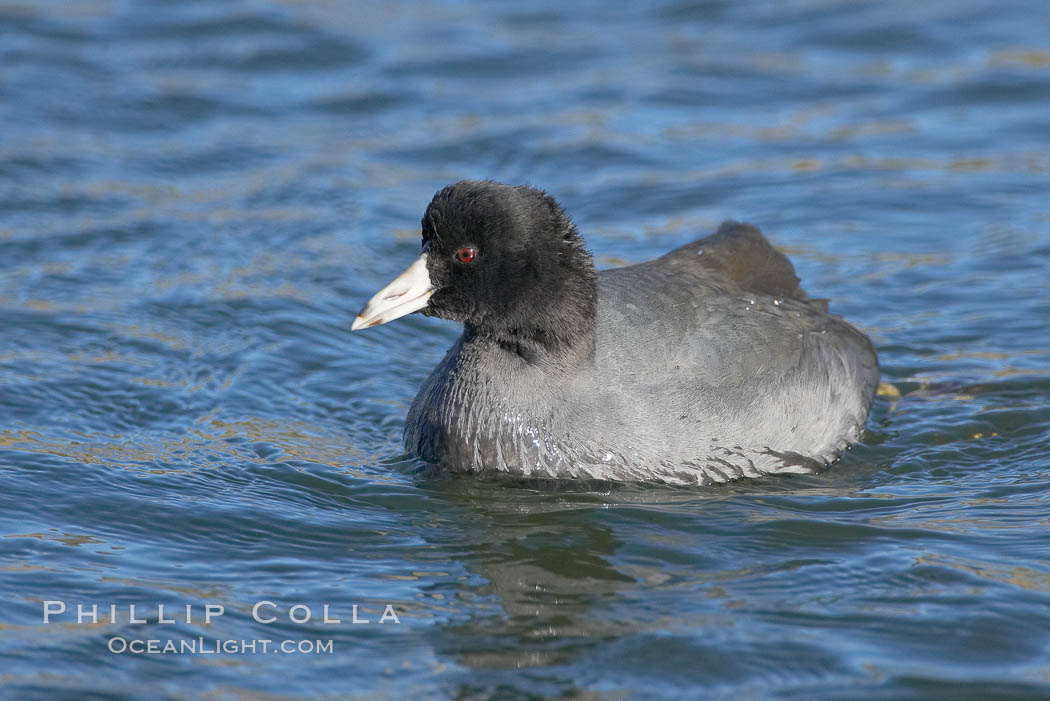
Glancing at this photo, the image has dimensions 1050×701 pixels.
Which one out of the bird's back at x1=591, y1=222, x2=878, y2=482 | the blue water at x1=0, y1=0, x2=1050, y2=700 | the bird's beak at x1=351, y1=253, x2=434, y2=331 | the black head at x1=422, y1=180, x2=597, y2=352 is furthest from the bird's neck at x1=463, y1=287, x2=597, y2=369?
the blue water at x1=0, y1=0, x2=1050, y2=700

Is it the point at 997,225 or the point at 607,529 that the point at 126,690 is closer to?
the point at 607,529

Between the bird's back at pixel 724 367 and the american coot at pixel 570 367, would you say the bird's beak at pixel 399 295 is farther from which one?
the bird's back at pixel 724 367

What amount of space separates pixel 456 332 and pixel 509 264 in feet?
7.22

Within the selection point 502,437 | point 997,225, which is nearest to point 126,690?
point 502,437

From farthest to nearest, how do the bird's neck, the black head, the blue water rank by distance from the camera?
the bird's neck → the black head → the blue water

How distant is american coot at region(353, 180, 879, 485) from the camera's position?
17.6ft

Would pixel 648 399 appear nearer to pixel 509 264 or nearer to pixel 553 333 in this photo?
pixel 553 333

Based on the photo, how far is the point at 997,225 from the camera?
27.9 feet

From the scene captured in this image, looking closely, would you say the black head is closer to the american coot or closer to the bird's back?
the american coot

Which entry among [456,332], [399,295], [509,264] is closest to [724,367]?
[509,264]

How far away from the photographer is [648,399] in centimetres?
549

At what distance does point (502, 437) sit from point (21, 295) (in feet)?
10.9

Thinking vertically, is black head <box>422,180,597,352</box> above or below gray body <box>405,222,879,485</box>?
above

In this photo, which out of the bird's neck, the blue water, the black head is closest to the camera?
the blue water
